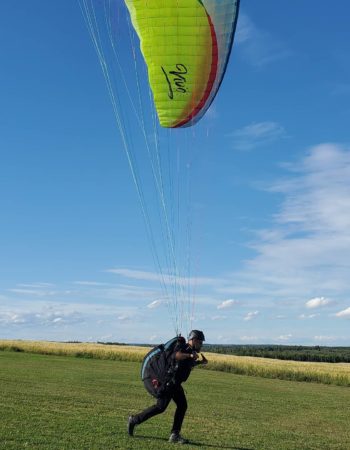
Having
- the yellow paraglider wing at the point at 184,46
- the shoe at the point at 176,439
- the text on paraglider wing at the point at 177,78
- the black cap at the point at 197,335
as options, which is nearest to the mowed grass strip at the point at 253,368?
the yellow paraglider wing at the point at 184,46

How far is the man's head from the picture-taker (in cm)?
870

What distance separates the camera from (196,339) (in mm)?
8703

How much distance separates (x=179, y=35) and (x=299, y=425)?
9013 millimetres

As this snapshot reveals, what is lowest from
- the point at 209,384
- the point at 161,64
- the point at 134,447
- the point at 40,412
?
the point at 134,447

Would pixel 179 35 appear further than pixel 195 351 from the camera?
Yes

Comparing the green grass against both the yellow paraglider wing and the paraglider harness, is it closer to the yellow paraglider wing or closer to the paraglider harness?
the paraglider harness

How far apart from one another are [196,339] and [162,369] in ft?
2.22

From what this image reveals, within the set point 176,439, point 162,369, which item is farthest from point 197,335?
point 176,439

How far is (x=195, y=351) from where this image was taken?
8.70 metres

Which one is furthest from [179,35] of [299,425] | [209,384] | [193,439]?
[209,384]

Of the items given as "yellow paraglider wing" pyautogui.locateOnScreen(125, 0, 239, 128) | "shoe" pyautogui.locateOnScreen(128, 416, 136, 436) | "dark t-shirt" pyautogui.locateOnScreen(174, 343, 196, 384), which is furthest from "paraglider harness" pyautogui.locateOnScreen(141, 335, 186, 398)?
"yellow paraglider wing" pyautogui.locateOnScreen(125, 0, 239, 128)

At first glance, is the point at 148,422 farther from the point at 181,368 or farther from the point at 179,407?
the point at 181,368

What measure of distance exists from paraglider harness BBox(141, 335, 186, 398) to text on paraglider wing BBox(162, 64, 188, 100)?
16.5ft

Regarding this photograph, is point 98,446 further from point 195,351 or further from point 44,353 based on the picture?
point 44,353
